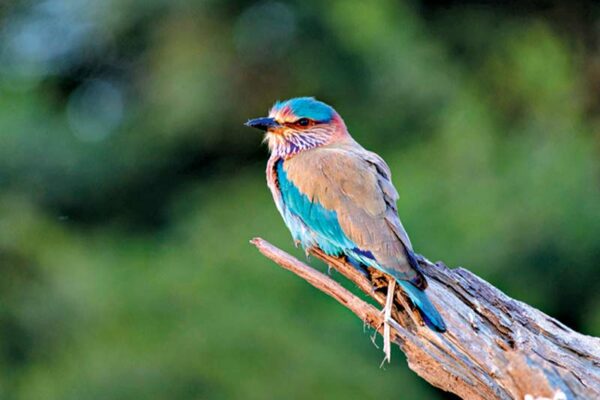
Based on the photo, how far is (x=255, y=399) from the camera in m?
6.14

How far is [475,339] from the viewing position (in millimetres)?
3328

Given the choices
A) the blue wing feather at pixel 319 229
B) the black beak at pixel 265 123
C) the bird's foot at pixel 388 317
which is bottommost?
the bird's foot at pixel 388 317

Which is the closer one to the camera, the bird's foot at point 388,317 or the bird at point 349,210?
the bird's foot at point 388,317

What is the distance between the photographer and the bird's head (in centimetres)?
452

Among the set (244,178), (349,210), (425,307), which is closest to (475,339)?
(425,307)

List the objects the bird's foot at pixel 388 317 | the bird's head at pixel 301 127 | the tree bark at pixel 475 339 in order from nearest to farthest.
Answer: the tree bark at pixel 475 339 < the bird's foot at pixel 388 317 < the bird's head at pixel 301 127

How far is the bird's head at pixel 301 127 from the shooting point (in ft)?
14.8

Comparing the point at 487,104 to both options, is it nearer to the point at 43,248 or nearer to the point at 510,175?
the point at 510,175

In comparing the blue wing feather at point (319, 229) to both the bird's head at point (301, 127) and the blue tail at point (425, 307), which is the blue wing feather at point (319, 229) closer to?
the blue tail at point (425, 307)

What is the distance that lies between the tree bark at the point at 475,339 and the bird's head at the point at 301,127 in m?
0.83

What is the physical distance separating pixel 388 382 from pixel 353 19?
9.91 ft

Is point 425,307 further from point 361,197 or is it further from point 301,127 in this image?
point 301,127

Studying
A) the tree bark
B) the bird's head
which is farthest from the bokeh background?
the tree bark

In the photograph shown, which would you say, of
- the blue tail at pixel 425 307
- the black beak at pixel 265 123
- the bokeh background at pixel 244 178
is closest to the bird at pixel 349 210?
the blue tail at pixel 425 307
